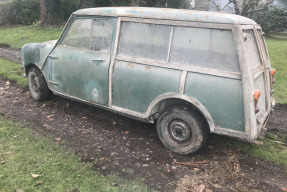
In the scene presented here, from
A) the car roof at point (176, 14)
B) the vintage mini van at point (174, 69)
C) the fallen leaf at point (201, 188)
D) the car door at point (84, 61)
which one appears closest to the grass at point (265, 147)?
the vintage mini van at point (174, 69)

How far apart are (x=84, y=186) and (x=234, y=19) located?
8.75ft

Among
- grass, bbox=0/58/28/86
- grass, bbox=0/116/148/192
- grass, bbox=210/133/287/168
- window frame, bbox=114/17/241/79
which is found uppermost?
window frame, bbox=114/17/241/79

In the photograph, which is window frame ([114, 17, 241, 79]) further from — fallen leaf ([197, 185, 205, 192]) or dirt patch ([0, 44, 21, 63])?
dirt patch ([0, 44, 21, 63])

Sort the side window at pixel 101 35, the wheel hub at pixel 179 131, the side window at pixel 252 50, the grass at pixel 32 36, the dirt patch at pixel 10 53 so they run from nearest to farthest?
the side window at pixel 252 50 < the wheel hub at pixel 179 131 < the side window at pixel 101 35 < the dirt patch at pixel 10 53 < the grass at pixel 32 36

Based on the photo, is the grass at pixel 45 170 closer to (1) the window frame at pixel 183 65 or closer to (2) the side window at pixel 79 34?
(1) the window frame at pixel 183 65

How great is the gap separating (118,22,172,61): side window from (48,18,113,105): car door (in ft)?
0.93

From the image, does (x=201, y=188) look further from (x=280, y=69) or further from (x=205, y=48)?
(x=280, y=69)

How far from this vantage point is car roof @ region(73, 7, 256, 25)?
3162 mm

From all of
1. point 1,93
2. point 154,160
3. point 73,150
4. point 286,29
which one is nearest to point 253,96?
point 154,160

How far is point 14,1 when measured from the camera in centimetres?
1822

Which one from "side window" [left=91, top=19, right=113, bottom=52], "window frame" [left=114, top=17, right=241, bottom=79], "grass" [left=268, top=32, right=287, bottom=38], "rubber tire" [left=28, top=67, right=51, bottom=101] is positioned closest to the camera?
"window frame" [left=114, top=17, right=241, bottom=79]

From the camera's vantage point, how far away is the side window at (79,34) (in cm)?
434

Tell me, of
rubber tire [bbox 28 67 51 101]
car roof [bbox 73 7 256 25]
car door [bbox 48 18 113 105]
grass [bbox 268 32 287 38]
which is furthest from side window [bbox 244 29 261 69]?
grass [bbox 268 32 287 38]

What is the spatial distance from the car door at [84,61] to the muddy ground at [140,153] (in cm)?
52
